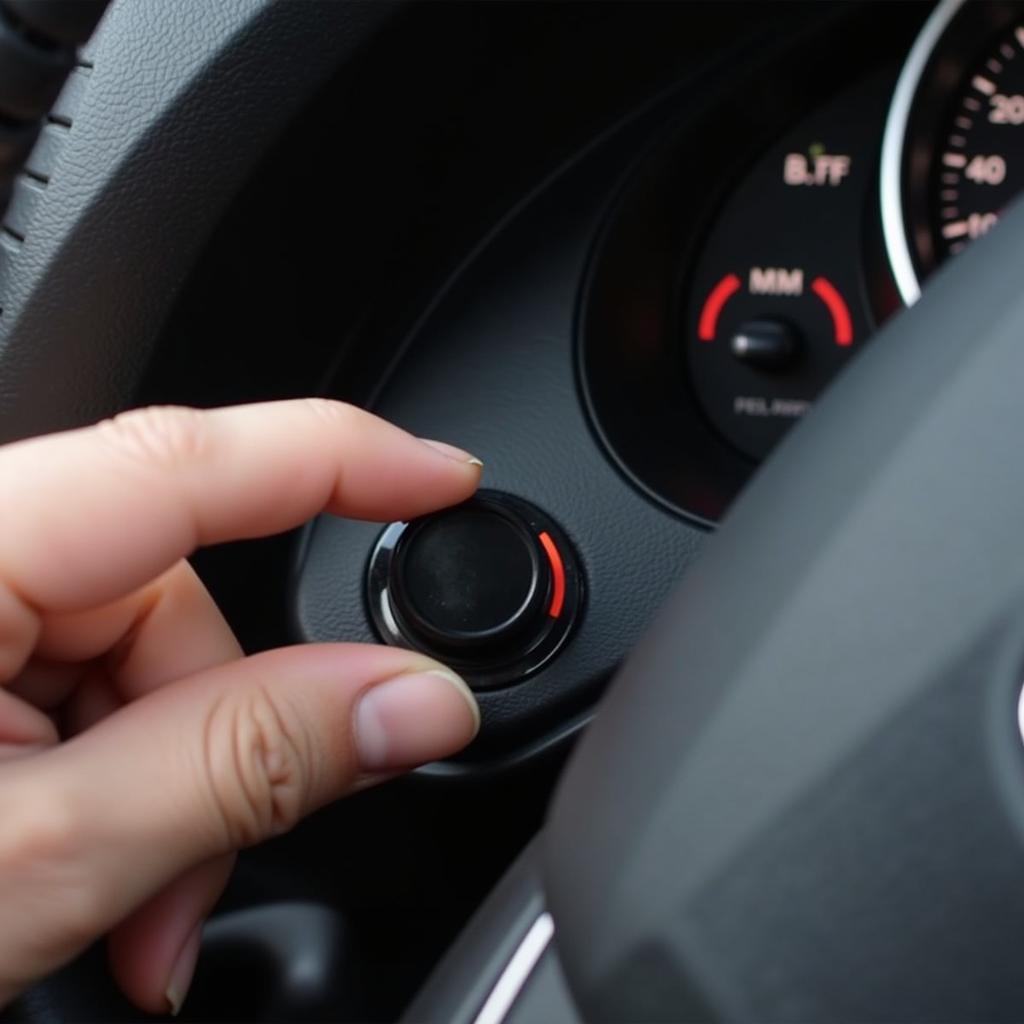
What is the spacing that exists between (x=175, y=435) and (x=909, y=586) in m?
0.28

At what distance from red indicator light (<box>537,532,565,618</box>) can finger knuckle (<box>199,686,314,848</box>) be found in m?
Result: 0.23

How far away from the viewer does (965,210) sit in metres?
0.87

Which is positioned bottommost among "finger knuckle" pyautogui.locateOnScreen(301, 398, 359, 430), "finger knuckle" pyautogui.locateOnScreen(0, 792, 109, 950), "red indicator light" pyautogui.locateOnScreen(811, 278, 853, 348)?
"finger knuckle" pyautogui.locateOnScreen(0, 792, 109, 950)

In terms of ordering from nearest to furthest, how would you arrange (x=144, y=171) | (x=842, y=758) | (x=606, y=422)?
(x=842, y=758) < (x=144, y=171) < (x=606, y=422)

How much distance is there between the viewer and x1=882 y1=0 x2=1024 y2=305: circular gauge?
0.84 meters

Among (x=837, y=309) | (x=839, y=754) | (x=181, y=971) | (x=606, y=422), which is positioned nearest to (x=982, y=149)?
(x=837, y=309)

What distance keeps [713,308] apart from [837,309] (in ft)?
0.26

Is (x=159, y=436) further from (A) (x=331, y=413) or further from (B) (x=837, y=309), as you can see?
(B) (x=837, y=309)

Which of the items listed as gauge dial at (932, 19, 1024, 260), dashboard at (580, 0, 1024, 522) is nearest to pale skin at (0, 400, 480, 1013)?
dashboard at (580, 0, 1024, 522)

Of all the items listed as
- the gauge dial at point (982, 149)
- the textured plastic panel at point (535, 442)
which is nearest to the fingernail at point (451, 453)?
the textured plastic panel at point (535, 442)

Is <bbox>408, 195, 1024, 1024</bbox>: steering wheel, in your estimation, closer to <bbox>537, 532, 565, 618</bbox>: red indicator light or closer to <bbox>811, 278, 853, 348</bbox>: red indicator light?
<bbox>537, 532, 565, 618</bbox>: red indicator light

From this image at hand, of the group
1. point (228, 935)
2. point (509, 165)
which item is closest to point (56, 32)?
point (509, 165)

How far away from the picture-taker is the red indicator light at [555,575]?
784 millimetres

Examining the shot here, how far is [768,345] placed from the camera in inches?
34.8
